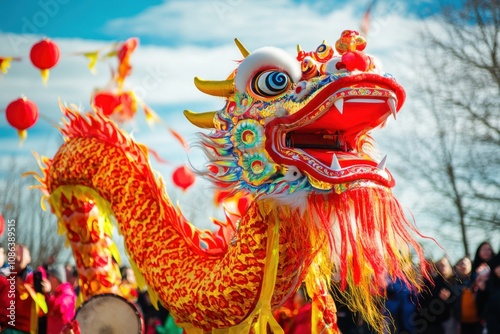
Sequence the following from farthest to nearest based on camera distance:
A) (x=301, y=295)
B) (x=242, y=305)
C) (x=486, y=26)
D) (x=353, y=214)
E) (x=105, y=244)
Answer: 1. (x=486, y=26)
2. (x=301, y=295)
3. (x=105, y=244)
4. (x=242, y=305)
5. (x=353, y=214)

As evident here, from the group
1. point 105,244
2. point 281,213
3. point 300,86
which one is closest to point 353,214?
point 281,213

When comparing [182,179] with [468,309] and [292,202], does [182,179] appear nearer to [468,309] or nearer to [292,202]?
[468,309]

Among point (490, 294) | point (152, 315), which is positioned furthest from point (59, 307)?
point (490, 294)

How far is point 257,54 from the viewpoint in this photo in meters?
5.05

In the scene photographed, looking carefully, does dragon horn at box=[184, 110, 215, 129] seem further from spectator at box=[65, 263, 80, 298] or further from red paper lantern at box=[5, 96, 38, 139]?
spectator at box=[65, 263, 80, 298]

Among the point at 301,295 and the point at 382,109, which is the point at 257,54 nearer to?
the point at 382,109

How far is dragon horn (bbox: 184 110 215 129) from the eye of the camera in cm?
541

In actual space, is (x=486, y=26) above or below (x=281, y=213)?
above

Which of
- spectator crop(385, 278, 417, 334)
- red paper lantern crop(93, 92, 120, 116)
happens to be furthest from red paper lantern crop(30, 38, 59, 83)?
spectator crop(385, 278, 417, 334)

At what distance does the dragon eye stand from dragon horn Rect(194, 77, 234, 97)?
29 centimetres

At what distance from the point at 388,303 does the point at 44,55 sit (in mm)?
3589

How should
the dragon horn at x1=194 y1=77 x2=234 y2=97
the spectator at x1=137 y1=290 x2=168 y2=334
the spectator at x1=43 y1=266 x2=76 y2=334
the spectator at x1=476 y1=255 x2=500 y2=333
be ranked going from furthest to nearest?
the spectator at x1=137 y1=290 x2=168 y2=334 → the spectator at x1=476 y1=255 x2=500 y2=333 → the spectator at x1=43 y1=266 x2=76 y2=334 → the dragon horn at x1=194 y1=77 x2=234 y2=97

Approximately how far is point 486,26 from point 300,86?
9.09m

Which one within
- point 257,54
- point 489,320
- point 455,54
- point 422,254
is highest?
point 455,54
